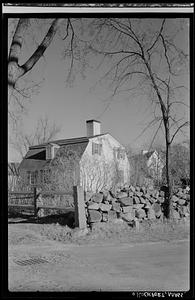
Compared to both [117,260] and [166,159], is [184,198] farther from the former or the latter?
[117,260]

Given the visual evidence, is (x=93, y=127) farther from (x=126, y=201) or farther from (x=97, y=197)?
(x=126, y=201)

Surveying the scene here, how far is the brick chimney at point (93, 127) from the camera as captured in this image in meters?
3.51

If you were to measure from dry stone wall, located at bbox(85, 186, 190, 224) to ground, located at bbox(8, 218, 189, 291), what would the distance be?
2.14 feet

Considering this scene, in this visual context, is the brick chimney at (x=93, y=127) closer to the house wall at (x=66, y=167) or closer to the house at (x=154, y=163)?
the house wall at (x=66, y=167)

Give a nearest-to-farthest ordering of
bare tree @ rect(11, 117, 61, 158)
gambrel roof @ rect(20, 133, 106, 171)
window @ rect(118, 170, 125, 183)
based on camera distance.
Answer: bare tree @ rect(11, 117, 61, 158) → gambrel roof @ rect(20, 133, 106, 171) → window @ rect(118, 170, 125, 183)

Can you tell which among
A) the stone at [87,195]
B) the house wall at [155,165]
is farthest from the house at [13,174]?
the house wall at [155,165]

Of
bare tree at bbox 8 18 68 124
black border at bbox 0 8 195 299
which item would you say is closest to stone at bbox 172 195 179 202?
black border at bbox 0 8 195 299

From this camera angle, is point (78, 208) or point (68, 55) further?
point (78, 208)

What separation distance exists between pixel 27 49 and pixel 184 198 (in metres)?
2.83

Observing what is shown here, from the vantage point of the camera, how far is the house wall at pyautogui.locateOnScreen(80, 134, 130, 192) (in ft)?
12.3

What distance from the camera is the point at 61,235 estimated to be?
3.95 metres

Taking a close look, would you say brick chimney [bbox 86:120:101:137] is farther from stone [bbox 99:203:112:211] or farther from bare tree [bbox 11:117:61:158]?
stone [bbox 99:203:112:211]

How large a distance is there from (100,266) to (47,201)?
188cm
